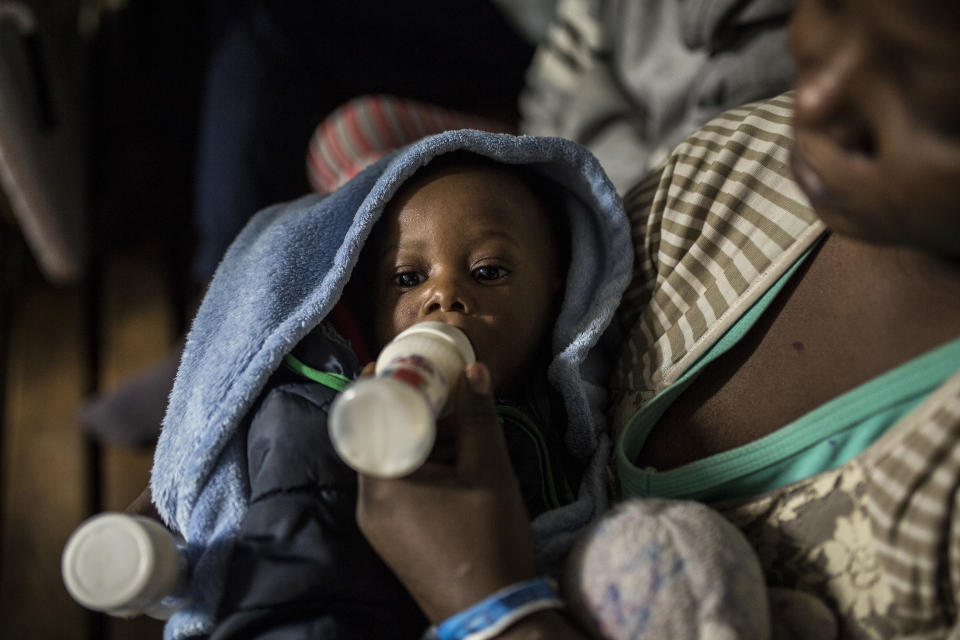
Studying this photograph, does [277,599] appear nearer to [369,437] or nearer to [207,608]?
[207,608]

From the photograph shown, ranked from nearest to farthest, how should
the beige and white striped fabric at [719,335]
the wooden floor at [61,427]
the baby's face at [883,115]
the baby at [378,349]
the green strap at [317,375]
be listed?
the baby's face at [883,115]
the beige and white striped fabric at [719,335]
the baby at [378,349]
the green strap at [317,375]
the wooden floor at [61,427]

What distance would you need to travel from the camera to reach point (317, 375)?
0.80m

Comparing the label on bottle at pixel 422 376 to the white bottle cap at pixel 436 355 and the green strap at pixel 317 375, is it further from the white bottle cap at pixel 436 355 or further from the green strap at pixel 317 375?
the green strap at pixel 317 375

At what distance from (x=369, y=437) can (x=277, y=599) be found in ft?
0.68

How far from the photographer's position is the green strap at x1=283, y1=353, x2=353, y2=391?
79cm

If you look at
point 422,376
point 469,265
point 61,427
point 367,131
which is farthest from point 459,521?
point 61,427

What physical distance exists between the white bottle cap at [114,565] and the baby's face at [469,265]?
1.09 feet

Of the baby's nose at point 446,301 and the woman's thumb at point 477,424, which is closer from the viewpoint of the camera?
the woman's thumb at point 477,424

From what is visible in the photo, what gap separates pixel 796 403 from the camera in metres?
0.69

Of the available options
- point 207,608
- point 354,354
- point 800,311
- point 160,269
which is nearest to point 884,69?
point 800,311

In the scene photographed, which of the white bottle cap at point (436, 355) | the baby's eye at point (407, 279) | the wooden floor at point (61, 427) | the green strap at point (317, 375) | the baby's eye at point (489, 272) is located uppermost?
the white bottle cap at point (436, 355)

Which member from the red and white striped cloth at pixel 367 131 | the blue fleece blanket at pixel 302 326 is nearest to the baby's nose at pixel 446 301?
the blue fleece blanket at pixel 302 326

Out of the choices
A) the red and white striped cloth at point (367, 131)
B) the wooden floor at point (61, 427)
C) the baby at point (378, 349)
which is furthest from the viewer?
the wooden floor at point (61, 427)

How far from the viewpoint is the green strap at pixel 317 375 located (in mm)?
794
